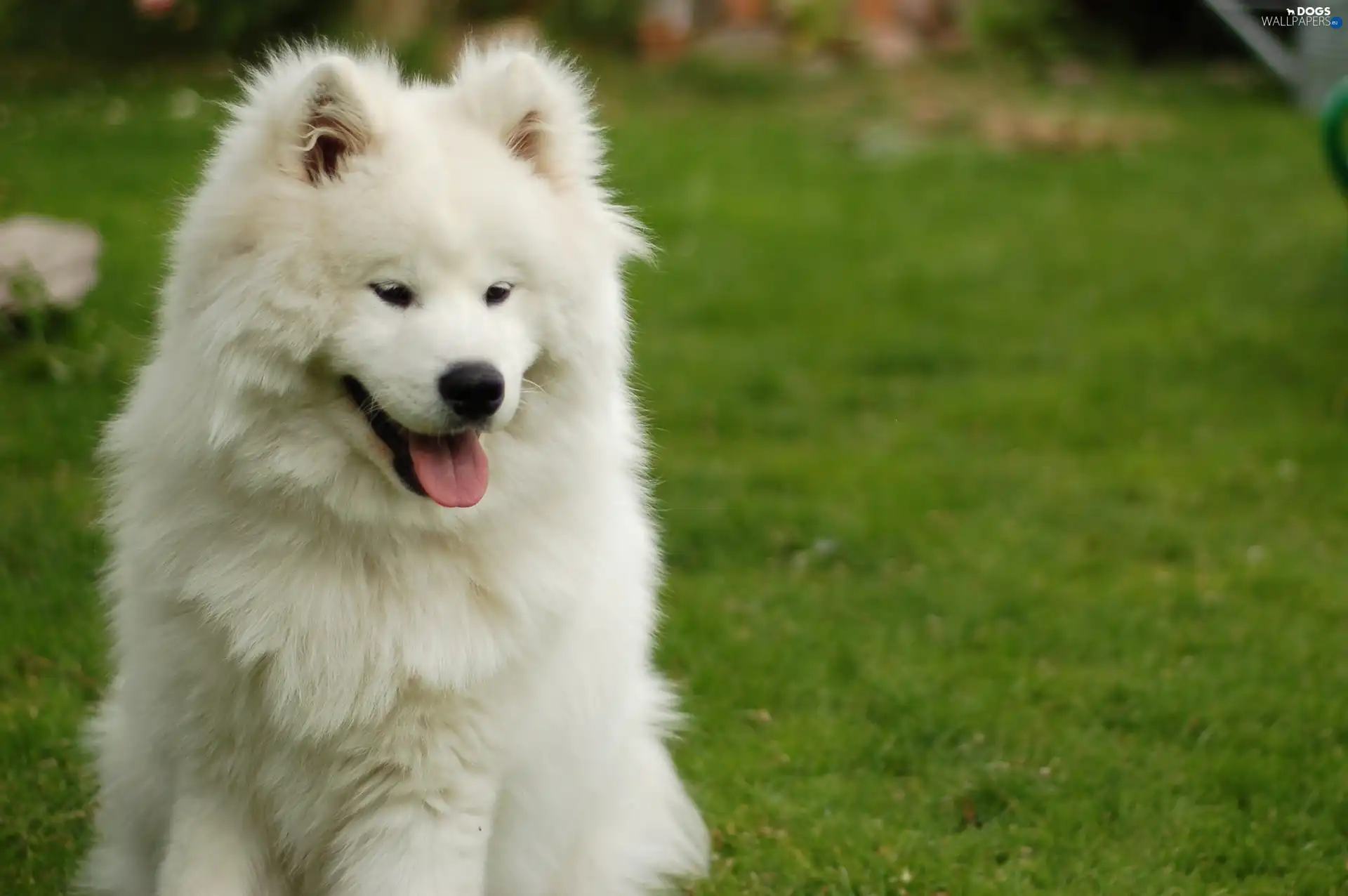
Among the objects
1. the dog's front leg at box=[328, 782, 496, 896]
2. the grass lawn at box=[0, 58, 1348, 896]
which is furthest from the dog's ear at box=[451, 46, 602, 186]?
the grass lawn at box=[0, 58, 1348, 896]

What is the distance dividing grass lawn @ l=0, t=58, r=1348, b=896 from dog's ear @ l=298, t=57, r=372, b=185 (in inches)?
68.3

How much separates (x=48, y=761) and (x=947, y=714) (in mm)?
2364

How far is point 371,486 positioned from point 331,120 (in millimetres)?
657

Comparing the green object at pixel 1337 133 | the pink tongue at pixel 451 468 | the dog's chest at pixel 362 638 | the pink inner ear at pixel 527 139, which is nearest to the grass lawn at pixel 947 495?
the dog's chest at pixel 362 638

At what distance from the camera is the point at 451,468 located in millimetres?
2881

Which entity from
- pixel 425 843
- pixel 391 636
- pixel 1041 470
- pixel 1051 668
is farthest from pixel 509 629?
pixel 1041 470

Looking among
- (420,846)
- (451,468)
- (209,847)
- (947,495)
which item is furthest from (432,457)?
(947,495)

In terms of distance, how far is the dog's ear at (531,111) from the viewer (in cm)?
293

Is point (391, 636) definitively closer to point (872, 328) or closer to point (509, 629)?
point (509, 629)

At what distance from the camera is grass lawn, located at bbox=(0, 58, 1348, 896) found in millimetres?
3916

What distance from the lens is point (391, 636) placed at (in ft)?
9.46
